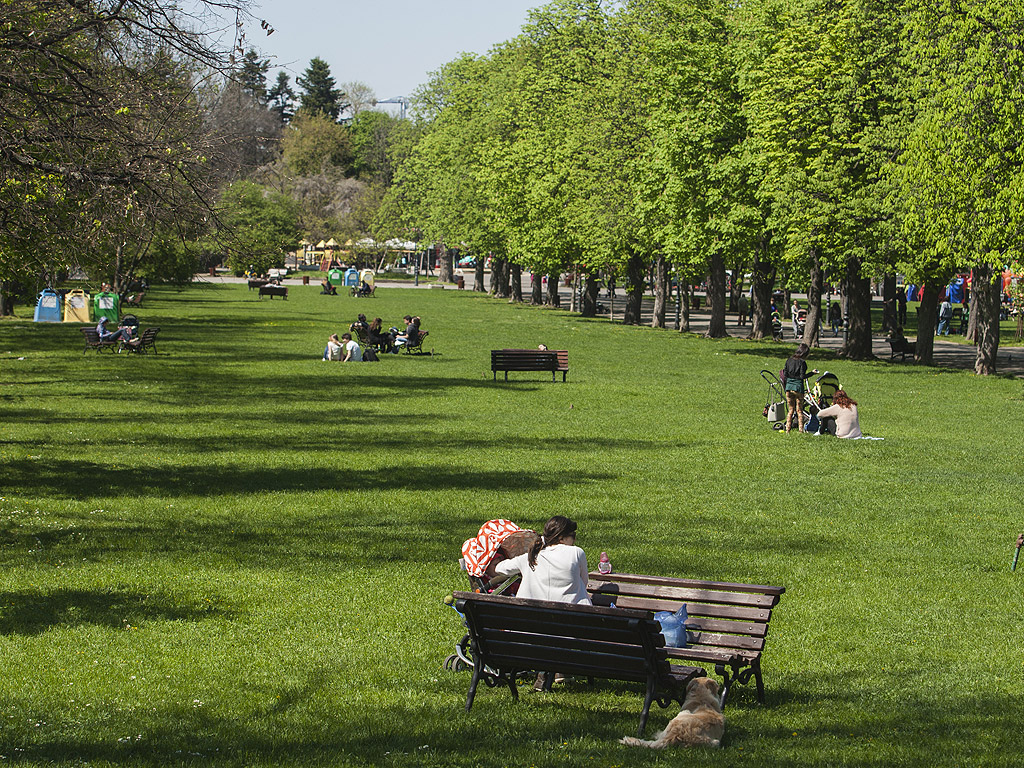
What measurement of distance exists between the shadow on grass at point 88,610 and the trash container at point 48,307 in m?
41.0

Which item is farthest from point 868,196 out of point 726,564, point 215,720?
point 215,720

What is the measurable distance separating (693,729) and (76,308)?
154 feet

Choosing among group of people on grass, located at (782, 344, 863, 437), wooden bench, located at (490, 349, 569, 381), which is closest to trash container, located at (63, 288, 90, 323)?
wooden bench, located at (490, 349, 569, 381)

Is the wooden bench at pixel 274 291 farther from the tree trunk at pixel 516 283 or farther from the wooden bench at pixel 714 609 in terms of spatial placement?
the wooden bench at pixel 714 609

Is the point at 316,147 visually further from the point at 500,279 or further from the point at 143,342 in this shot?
the point at 143,342

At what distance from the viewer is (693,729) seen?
22.1 feet

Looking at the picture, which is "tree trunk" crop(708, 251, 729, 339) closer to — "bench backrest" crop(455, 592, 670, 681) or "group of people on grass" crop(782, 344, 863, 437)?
"group of people on grass" crop(782, 344, 863, 437)

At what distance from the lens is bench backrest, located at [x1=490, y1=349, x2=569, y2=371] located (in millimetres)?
31078

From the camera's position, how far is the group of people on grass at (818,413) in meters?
21.4

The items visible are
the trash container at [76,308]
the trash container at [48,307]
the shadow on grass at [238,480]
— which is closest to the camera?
the shadow on grass at [238,480]

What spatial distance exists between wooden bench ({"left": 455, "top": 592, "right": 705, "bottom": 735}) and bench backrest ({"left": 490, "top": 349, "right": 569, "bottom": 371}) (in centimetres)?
2378

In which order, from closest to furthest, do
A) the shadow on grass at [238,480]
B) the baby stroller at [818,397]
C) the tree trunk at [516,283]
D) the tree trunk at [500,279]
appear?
the shadow on grass at [238,480] → the baby stroller at [818,397] → the tree trunk at [516,283] → the tree trunk at [500,279]

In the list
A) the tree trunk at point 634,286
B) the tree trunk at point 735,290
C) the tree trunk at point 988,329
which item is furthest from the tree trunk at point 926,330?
the tree trunk at point 735,290

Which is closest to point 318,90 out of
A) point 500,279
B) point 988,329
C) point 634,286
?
point 500,279
